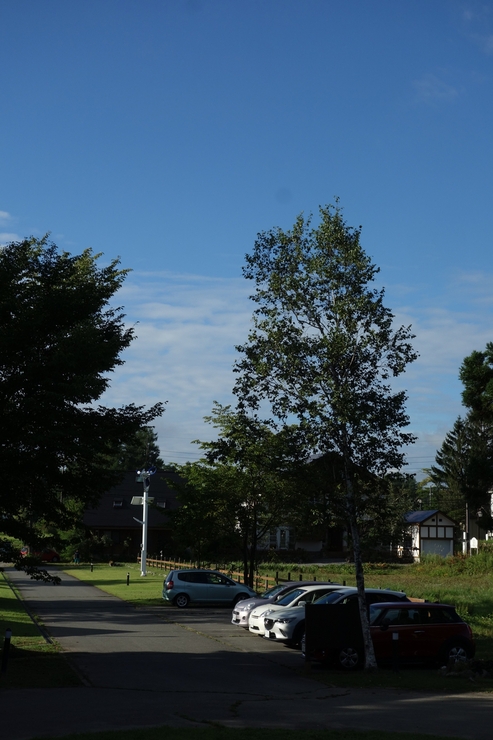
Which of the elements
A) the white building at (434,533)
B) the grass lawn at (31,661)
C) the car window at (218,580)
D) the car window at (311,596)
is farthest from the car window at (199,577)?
the white building at (434,533)

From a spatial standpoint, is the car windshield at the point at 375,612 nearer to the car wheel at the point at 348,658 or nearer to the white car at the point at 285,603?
the car wheel at the point at 348,658

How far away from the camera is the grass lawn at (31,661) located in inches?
587

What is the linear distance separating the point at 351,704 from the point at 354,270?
9469mm

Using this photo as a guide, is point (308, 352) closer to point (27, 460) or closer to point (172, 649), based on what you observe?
point (27, 460)

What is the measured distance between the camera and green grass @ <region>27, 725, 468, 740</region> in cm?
1010

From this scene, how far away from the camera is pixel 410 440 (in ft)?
59.8

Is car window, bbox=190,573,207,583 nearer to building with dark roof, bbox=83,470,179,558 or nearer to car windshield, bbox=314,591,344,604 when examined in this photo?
car windshield, bbox=314,591,344,604

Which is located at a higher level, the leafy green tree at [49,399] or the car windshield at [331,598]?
the leafy green tree at [49,399]

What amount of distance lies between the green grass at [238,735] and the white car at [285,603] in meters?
11.4

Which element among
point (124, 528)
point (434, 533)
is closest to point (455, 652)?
point (124, 528)

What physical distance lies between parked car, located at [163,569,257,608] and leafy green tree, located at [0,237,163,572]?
14.7 metres

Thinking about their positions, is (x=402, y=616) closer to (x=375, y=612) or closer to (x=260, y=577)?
(x=375, y=612)

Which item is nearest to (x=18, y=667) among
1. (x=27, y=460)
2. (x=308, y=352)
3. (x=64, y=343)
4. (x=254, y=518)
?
(x=27, y=460)

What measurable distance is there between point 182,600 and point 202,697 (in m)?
18.9
